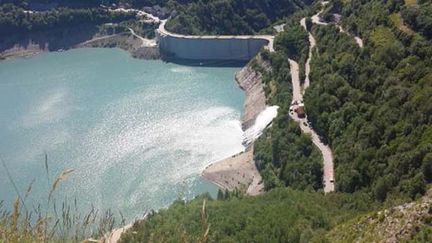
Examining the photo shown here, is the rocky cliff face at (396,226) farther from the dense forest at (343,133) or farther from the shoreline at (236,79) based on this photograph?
the shoreline at (236,79)

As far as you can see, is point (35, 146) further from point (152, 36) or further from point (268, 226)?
point (152, 36)

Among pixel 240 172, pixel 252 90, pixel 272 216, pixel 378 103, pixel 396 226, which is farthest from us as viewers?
pixel 252 90

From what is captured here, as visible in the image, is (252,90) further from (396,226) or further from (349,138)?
(396,226)

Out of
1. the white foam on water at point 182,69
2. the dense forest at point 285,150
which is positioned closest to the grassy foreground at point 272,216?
the dense forest at point 285,150

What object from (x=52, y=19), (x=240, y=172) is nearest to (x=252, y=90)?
(x=240, y=172)

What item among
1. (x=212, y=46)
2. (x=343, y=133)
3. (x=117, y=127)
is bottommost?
(x=117, y=127)

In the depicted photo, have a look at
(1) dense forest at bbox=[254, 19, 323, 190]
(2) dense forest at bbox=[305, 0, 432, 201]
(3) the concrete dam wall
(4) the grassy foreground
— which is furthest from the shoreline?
(4) the grassy foreground

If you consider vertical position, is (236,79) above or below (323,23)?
below
